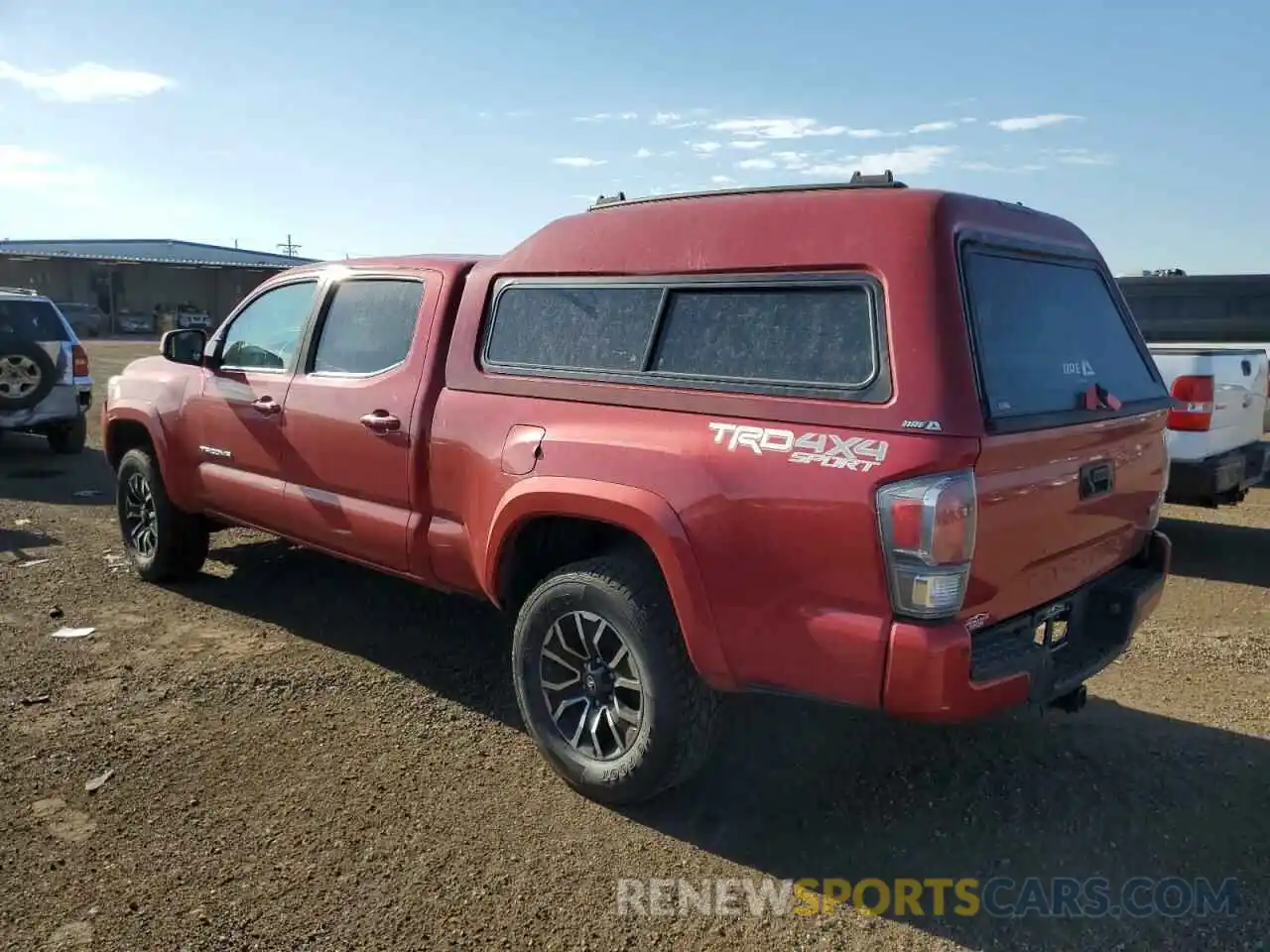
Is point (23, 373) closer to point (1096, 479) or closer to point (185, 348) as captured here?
point (185, 348)

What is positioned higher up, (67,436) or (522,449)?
(522,449)

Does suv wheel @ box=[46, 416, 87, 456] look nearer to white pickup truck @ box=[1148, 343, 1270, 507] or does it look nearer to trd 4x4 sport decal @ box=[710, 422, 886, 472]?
trd 4x4 sport decal @ box=[710, 422, 886, 472]

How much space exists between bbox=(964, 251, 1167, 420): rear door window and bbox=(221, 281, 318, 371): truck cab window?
3.23m

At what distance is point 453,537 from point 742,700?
1.41 meters

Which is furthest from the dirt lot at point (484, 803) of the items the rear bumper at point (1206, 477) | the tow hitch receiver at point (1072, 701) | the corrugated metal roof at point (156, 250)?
the corrugated metal roof at point (156, 250)

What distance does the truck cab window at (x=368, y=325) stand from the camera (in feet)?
14.4

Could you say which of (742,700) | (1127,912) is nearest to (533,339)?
(742,700)

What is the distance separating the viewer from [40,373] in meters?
9.82

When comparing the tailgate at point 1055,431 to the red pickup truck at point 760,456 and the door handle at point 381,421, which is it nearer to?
the red pickup truck at point 760,456

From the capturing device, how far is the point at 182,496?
556 centimetres

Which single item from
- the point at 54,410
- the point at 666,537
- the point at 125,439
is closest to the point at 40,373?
the point at 54,410

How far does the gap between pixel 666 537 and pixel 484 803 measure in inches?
47.4

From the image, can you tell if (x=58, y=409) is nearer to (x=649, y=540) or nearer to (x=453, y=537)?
(x=453, y=537)

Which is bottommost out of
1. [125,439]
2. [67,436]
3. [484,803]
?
[484,803]
